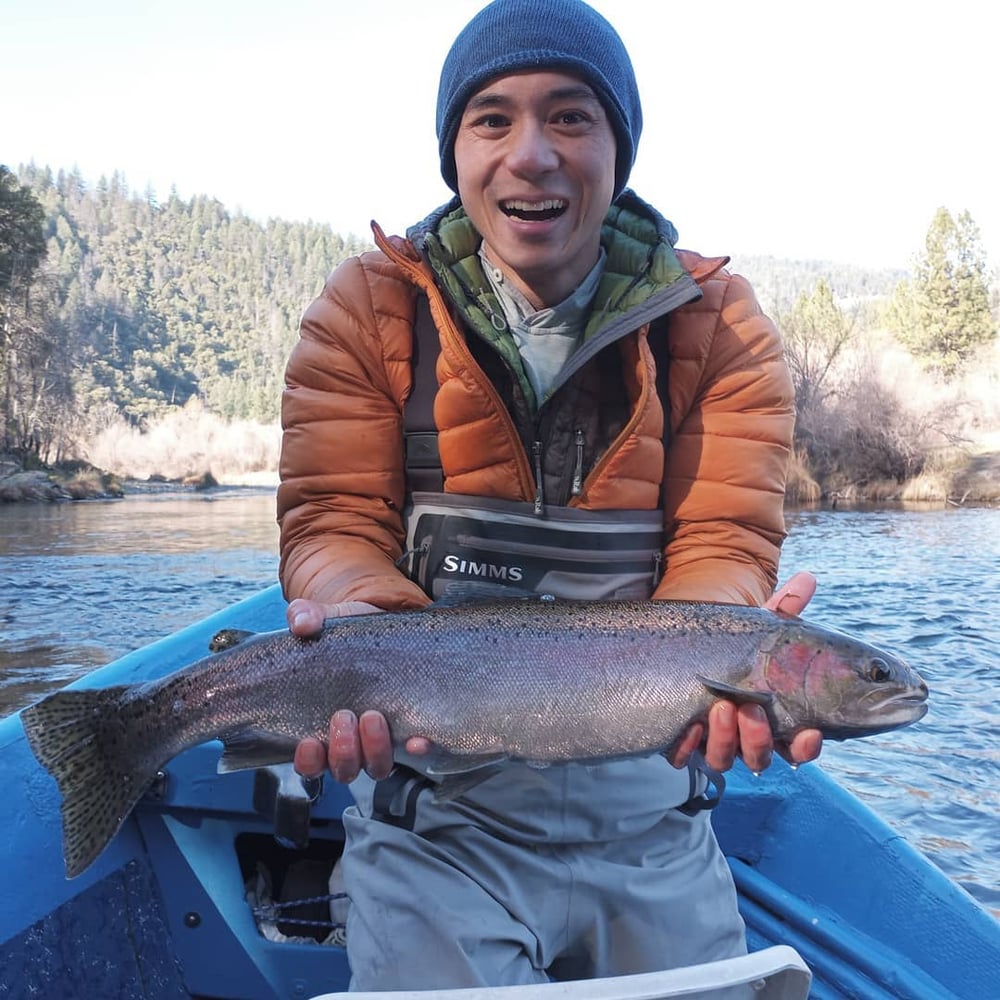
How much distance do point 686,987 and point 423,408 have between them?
1716 millimetres

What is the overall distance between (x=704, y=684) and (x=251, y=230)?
139 meters

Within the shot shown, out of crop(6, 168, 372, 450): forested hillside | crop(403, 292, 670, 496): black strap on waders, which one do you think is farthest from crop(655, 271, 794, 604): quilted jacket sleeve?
crop(6, 168, 372, 450): forested hillside

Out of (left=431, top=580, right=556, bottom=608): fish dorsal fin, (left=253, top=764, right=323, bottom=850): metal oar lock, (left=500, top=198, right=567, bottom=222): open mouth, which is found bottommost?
(left=253, top=764, right=323, bottom=850): metal oar lock

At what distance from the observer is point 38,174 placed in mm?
129500

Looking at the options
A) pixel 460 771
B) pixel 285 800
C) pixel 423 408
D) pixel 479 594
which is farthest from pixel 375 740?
pixel 423 408

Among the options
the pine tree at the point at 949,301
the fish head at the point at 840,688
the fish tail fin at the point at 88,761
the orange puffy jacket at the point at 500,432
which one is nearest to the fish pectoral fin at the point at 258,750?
the fish tail fin at the point at 88,761

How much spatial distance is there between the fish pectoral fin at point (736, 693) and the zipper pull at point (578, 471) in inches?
26.8

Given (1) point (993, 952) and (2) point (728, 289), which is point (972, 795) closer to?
(1) point (993, 952)

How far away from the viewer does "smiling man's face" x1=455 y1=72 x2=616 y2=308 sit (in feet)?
8.91

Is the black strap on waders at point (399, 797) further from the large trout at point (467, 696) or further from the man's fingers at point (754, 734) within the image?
the man's fingers at point (754, 734)

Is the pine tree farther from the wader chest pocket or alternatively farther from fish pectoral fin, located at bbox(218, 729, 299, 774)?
fish pectoral fin, located at bbox(218, 729, 299, 774)

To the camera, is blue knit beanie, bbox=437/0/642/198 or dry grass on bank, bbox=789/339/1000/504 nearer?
blue knit beanie, bbox=437/0/642/198

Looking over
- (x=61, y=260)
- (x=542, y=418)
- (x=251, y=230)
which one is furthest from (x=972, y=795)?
(x=251, y=230)

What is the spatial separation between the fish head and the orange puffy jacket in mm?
424
